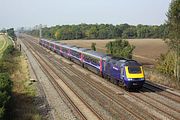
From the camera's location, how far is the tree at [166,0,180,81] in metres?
34.7

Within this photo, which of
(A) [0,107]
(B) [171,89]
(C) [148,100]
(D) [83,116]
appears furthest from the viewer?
(B) [171,89]

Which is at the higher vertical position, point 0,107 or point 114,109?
point 0,107

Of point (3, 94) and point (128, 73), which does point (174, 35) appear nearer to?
point (128, 73)

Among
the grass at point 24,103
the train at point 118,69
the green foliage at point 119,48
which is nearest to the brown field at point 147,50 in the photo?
the green foliage at point 119,48

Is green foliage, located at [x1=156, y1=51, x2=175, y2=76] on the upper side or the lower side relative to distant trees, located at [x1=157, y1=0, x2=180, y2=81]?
lower

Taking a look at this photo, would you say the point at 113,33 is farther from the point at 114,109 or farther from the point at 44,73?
the point at 114,109

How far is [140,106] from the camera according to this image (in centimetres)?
2230

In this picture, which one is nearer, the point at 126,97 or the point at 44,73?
the point at 126,97

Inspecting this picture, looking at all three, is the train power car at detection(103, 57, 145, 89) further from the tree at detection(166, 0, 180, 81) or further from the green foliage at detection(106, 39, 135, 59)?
the green foliage at detection(106, 39, 135, 59)

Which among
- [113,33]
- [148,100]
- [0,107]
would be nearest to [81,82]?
[148,100]

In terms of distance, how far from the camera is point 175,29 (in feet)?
116

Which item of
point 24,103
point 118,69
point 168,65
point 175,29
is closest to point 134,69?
point 118,69

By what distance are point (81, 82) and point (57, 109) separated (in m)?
11.5

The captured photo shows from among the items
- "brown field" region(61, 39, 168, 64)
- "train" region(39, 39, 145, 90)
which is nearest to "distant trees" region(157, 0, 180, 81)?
"train" region(39, 39, 145, 90)
